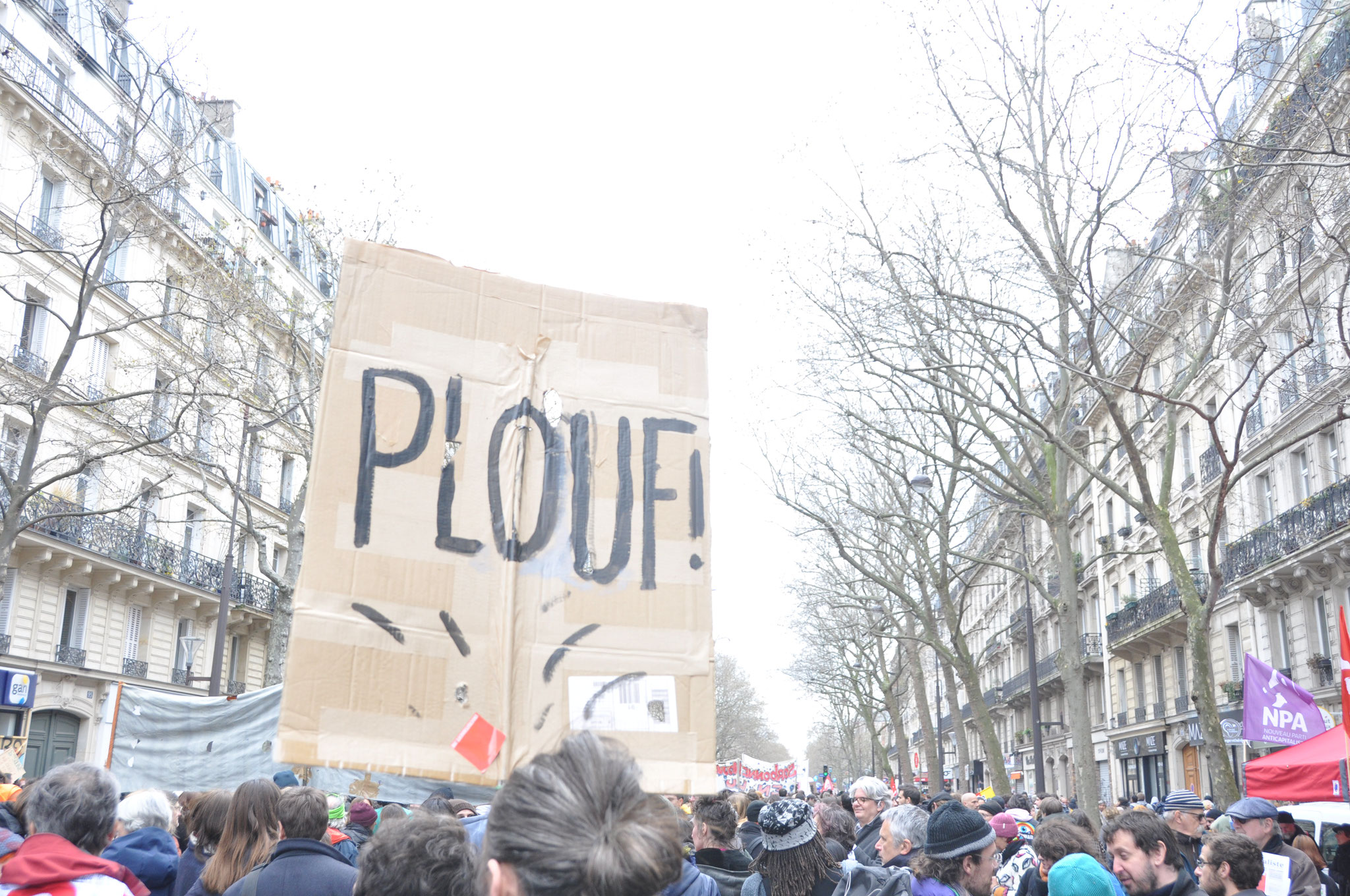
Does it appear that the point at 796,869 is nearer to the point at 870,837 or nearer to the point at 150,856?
the point at 150,856

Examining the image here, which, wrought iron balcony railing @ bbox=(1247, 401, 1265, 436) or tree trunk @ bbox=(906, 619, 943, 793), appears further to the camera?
tree trunk @ bbox=(906, 619, 943, 793)

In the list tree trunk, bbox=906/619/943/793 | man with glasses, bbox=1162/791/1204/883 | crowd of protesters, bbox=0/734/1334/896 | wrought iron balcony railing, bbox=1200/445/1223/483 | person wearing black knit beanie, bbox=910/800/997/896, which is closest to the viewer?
crowd of protesters, bbox=0/734/1334/896

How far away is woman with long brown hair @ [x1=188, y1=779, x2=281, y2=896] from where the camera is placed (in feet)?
15.8

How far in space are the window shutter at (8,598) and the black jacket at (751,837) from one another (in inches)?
902

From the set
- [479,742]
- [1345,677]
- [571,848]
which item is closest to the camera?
[571,848]

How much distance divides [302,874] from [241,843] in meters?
0.70

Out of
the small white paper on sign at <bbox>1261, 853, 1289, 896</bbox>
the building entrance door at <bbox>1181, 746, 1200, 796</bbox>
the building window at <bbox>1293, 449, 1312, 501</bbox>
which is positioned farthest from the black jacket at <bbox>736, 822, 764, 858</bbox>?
the building entrance door at <bbox>1181, 746, 1200, 796</bbox>

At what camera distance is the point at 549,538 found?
148 inches

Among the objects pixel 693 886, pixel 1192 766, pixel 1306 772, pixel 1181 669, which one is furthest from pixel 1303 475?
pixel 693 886

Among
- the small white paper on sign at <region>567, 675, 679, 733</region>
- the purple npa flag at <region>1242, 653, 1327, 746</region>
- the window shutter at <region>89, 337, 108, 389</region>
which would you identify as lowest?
the small white paper on sign at <region>567, 675, 679, 733</region>

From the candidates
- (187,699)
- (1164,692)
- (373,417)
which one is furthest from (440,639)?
(1164,692)

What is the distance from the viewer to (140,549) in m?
31.6

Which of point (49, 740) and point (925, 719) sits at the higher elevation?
point (925, 719)

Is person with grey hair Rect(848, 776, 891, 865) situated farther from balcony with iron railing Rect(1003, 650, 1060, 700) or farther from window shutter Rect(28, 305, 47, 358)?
balcony with iron railing Rect(1003, 650, 1060, 700)
